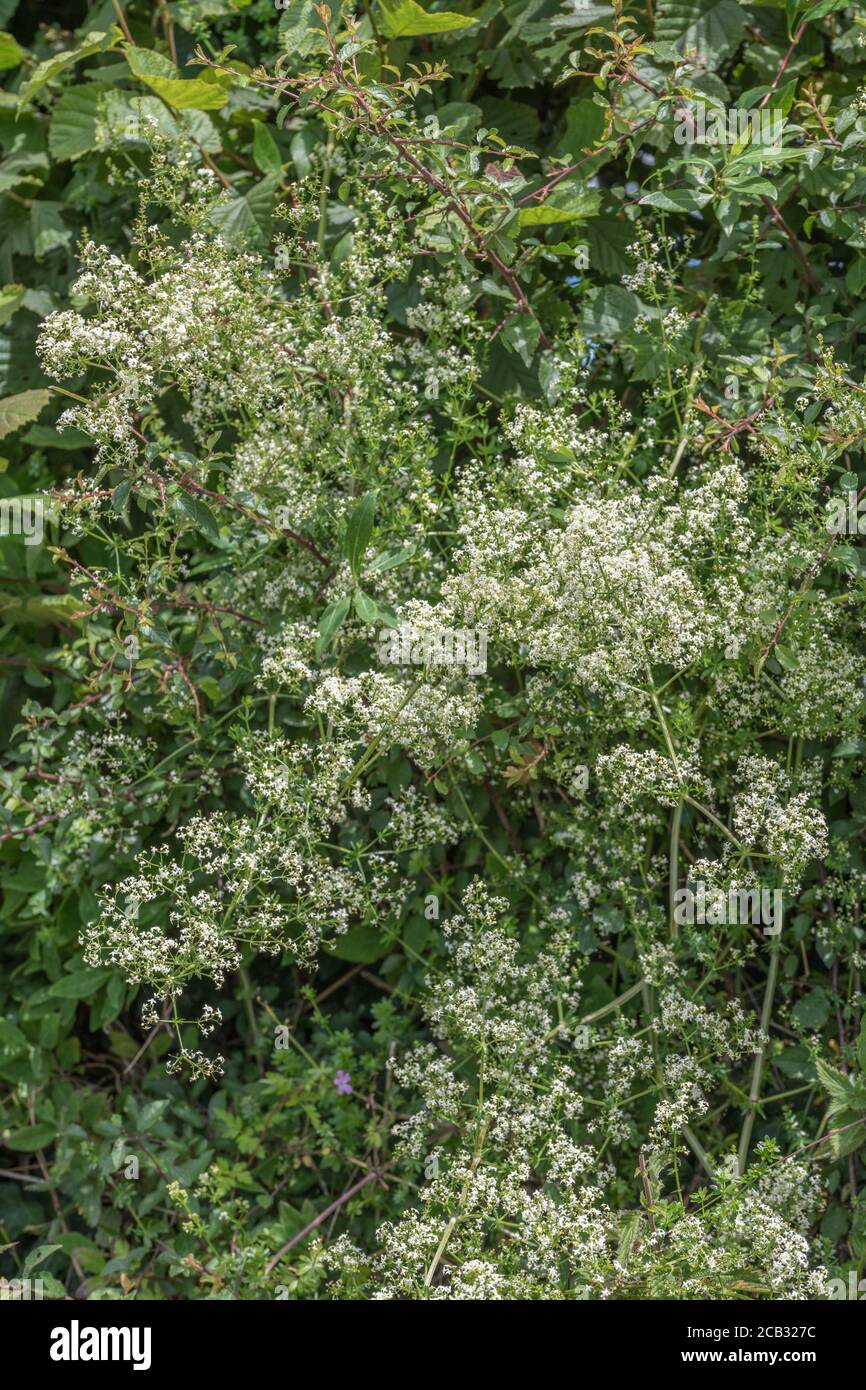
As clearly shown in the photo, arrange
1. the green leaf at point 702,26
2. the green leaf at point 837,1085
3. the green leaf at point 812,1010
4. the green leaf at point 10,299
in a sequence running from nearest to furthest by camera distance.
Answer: the green leaf at point 837,1085
the green leaf at point 812,1010
the green leaf at point 702,26
the green leaf at point 10,299

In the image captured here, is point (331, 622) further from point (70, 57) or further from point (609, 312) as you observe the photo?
point (70, 57)

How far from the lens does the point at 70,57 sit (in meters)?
3.05

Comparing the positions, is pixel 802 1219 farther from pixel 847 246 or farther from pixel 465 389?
pixel 847 246

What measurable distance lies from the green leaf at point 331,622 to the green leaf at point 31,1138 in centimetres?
141

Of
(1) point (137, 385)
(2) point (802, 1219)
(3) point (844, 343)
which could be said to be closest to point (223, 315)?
(1) point (137, 385)

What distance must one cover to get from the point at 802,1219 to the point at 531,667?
1.19 m

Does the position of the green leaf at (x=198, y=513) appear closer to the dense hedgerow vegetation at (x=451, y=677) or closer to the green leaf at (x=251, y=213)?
the dense hedgerow vegetation at (x=451, y=677)

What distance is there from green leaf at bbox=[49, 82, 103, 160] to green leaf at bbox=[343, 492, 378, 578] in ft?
4.64

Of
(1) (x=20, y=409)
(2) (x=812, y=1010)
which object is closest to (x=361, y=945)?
(2) (x=812, y=1010)

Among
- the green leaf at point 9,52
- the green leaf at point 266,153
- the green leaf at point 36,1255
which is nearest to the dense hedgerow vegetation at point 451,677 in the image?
the green leaf at point 266,153

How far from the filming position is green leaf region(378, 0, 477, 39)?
8.67 feet

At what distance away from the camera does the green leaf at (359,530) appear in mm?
2369

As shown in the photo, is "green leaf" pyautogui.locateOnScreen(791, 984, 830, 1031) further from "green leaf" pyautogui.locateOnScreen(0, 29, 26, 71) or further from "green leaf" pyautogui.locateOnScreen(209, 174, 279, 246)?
"green leaf" pyautogui.locateOnScreen(0, 29, 26, 71)

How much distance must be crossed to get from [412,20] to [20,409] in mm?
1163
